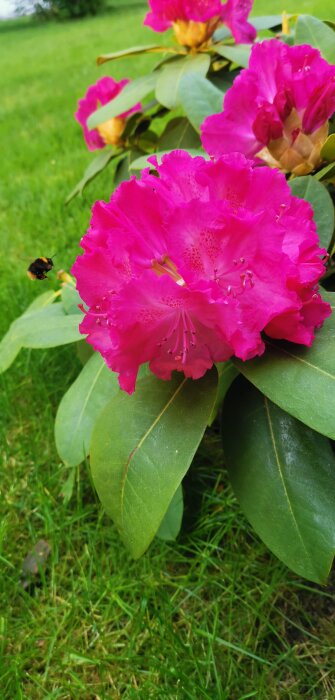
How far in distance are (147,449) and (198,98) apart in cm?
74

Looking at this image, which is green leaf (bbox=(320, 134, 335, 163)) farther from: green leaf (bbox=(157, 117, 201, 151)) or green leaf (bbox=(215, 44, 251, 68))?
green leaf (bbox=(157, 117, 201, 151))

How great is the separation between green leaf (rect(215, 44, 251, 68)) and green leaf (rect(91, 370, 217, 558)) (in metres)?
0.81

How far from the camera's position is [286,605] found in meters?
1.21

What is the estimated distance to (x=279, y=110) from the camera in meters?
0.97

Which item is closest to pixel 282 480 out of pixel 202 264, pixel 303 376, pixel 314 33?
pixel 303 376

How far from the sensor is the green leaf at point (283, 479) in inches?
33.9

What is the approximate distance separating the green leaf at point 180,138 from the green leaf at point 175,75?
0.11m

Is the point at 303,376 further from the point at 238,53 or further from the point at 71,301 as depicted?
the point at 238,53

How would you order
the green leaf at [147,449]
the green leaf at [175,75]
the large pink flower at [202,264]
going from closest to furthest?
the large pink flower at [202,264] → the green leaf at [147,449] → the green leaf at [175,75]

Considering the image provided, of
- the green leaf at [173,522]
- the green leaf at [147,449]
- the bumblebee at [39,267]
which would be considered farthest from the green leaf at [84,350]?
the green leaf at [147,449]

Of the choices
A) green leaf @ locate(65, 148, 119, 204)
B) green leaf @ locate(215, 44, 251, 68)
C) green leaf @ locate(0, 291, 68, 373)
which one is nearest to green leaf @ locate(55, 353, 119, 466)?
green leaf @ locate(0, 291, 68, 373)

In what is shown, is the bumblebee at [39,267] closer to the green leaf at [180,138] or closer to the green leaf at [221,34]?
the green leaf at [180,138]

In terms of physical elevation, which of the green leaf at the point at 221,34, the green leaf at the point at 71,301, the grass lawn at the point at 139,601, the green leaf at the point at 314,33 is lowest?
the grass lawn at the point at 139,601

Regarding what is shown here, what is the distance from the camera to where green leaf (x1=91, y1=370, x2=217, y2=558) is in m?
0.84
